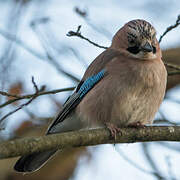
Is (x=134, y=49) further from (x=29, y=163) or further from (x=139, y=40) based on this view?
(x=29, y=163)

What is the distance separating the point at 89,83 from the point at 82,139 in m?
1.52

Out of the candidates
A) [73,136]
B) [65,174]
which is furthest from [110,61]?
[65,174]

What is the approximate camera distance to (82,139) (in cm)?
489

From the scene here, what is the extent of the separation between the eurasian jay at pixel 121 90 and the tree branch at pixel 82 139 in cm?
27

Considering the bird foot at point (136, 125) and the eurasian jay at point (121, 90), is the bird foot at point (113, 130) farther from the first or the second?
the bird foot at point (136, 125)

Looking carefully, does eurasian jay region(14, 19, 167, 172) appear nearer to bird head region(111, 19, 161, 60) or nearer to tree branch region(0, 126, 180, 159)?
bird head region(111, 19, 161, 60)

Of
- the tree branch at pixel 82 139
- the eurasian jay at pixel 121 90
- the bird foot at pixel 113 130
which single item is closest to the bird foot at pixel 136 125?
the eurasian jay at pixel 121 90

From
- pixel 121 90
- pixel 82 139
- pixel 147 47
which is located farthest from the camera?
pixel 147 47

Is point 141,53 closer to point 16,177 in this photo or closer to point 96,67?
point 96,67

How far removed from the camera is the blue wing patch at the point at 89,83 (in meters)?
6.18

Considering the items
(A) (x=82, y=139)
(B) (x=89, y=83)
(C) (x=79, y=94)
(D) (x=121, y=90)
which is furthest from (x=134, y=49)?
(A) (x=82, y=139)

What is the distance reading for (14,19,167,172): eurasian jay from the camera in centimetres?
581

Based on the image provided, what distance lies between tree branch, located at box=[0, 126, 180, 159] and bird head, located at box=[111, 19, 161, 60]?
1.12 meters

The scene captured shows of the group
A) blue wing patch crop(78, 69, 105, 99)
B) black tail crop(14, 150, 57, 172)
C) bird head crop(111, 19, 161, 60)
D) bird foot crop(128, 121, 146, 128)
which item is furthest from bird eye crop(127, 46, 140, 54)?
black tail crop(14, 150, 57, 172)
